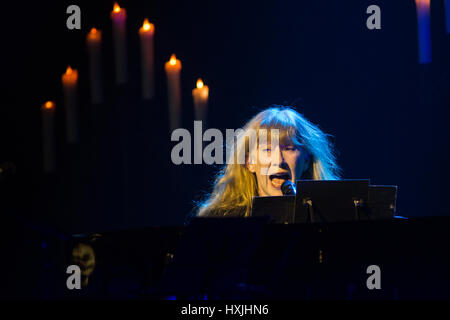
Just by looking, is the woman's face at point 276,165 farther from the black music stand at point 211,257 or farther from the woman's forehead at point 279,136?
the black music stand at point 211,257

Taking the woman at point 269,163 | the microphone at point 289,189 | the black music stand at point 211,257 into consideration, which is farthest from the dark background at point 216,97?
the black music stand at point 211,257

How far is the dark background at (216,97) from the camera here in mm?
4191

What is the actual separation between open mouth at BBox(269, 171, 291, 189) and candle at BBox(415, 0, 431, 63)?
40.6 inches

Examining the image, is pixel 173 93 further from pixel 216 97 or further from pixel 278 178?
pixel 216 97

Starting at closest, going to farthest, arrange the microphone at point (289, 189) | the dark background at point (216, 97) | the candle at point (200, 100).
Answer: the microphone at point (289, 189) → the candle at point (200, 100) → the dark background at point (216, 97)

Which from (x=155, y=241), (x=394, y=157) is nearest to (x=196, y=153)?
(x=394, y=157)

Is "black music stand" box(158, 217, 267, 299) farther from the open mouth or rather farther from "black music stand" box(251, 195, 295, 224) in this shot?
the open mouth

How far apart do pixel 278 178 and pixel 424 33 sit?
1206 millimetres

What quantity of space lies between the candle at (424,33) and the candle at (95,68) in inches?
73.1

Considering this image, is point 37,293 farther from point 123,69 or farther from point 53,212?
point 123,69

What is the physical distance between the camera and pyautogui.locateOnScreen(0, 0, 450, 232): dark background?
4191 mm

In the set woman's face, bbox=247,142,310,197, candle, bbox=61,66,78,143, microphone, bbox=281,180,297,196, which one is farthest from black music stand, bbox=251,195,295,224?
candle, bbox=61,66,78,143

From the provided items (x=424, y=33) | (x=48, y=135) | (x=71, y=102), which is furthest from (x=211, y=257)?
(x=424, y=33)
